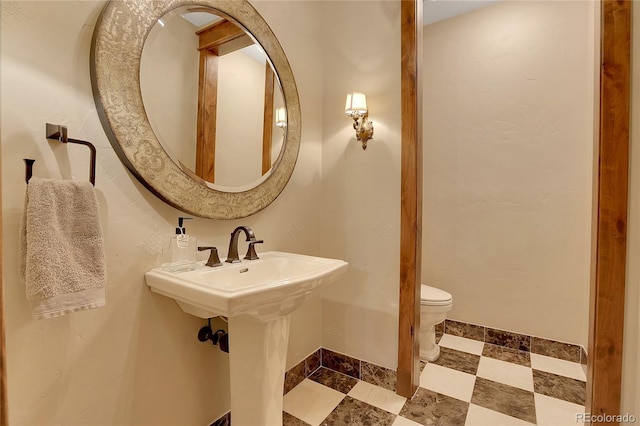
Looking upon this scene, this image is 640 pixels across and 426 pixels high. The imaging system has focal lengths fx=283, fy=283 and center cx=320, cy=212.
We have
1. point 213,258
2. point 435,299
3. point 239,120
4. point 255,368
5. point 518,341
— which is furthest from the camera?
point 518,341

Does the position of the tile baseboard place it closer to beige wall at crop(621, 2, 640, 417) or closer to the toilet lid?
the toilet lid

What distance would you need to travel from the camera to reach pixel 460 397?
5.23 ft

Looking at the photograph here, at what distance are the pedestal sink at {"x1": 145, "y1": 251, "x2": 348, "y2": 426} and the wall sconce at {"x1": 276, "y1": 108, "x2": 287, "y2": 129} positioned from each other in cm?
79

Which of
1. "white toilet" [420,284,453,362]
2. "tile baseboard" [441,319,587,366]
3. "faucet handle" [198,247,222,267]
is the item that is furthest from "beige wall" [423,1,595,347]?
"faucet handle" [198,247,222,267]

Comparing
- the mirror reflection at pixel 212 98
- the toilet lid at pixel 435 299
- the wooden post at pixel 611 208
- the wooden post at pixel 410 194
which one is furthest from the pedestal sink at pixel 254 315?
the wooden post at pixel 611 208

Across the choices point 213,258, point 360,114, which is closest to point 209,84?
point 213,258

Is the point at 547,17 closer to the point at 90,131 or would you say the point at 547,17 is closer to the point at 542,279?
the point at 542,279

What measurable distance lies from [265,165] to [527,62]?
2156 millimetres

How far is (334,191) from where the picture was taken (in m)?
1.90

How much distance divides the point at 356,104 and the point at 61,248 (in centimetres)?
149

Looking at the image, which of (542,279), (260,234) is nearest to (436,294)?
(542,279)

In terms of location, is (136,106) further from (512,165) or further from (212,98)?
(512,165)

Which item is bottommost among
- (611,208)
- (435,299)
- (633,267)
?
(435,299)

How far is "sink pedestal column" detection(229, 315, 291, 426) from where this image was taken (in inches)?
41.9
